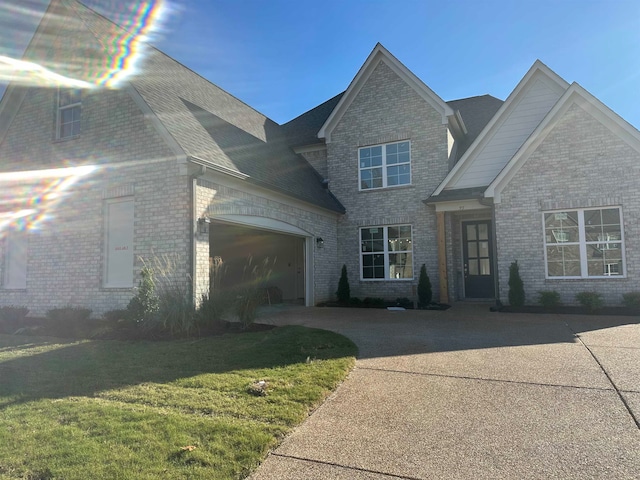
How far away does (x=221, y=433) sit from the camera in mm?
3354

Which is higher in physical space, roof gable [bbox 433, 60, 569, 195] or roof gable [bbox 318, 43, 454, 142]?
roof gable [bbox 318, 43, 454, 142]

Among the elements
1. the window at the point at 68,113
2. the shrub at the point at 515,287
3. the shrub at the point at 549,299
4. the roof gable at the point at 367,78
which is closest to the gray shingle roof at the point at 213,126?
the window at the point at 68,113

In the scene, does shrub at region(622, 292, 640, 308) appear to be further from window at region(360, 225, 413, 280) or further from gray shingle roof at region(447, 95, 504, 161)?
gray shingle roof at region(447, 95, 504, 161)

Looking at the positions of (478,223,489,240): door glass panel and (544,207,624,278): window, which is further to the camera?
(478,223,489,240): door glass panel

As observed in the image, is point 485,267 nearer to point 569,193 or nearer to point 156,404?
point 569,193

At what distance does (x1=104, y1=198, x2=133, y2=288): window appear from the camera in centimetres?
997

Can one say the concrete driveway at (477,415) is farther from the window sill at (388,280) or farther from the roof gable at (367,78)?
the roof gable at (367,78)

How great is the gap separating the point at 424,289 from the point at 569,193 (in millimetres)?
5050

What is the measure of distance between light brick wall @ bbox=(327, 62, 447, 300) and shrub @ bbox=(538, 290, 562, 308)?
355 cm

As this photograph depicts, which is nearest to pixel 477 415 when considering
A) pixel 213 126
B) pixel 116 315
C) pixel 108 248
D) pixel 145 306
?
pixel 145 306

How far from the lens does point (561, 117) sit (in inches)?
451

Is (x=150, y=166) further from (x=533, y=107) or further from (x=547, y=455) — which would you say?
(x=533, y=107)

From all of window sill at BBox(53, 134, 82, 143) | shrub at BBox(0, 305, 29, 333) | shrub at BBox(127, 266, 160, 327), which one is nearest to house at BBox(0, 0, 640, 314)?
window sill at BBox(53, 134, 82, 143)

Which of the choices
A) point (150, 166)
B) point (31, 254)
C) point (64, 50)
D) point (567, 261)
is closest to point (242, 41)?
point (150, 166)
